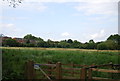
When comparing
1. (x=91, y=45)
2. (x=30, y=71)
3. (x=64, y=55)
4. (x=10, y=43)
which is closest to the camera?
(x=30, y=71)

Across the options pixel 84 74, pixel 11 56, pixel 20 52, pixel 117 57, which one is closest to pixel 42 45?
pixel 20 52

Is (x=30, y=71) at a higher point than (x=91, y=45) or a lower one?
lower

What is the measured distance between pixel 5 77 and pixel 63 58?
15.5ft

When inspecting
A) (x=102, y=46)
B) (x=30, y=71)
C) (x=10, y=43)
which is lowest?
(x=30, y=71)

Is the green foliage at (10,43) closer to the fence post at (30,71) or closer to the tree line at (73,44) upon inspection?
the tree line at (73,44)

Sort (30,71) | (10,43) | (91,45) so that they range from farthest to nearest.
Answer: (91,45) < (10,43) < (30,71)

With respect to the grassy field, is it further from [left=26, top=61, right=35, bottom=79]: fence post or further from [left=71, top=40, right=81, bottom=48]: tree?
[left=26, top=61, right=35, bottom=79]: fence post

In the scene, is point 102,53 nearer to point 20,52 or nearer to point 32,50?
point 32,50

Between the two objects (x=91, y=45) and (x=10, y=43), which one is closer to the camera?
(x=10, y=43)

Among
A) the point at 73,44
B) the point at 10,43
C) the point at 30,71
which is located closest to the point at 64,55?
the point at 73,44

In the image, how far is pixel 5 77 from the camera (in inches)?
215

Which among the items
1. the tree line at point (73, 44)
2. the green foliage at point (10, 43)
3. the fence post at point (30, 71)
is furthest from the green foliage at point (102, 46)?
the fence post at point (30, 71)

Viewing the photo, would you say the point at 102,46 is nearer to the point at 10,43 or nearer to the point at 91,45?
the point at 91,45

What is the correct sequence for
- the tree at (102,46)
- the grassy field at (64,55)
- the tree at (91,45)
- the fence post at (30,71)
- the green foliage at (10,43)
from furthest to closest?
1. the tree at (91,45)
2. the tree at (102,46)
3. the grassy field at (64,55)
4. the green foliage at (10,43)
5. the fence post at (30,71)
